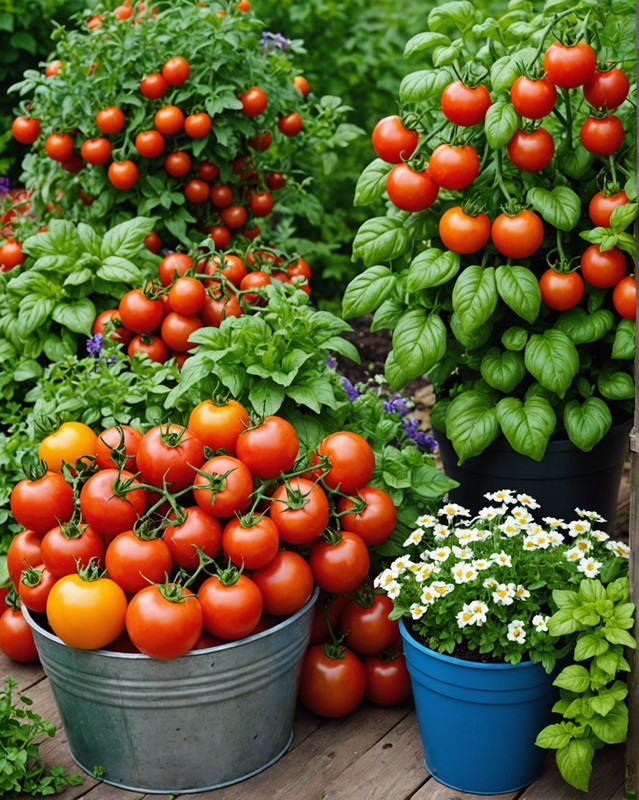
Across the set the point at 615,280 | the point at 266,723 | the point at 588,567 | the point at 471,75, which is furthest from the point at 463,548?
the point at 471,75

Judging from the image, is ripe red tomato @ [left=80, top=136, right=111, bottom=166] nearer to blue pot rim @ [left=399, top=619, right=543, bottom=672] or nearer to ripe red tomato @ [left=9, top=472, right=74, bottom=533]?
ripe red tomato @ [left=9, top=472, right=74, bottom=533]

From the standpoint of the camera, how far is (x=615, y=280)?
2443 mm

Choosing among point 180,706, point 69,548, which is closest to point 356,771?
point 180,706

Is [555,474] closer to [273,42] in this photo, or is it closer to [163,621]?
[163,621]

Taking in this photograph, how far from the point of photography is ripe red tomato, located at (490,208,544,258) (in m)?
2.42

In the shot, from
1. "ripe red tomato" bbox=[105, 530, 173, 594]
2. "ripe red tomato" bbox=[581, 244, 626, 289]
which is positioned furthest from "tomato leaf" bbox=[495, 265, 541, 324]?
"ripe red tomato" bbox=[105, 530, 173, 594]

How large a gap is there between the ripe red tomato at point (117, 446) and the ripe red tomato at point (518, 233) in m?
0.91

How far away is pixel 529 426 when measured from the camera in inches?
97.9

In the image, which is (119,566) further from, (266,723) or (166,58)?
(166,58)

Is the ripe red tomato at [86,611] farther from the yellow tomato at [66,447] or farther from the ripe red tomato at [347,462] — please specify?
the ripe red tomato at [347,462]

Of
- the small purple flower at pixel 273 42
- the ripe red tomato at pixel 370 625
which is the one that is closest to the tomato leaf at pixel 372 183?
the ripe red tomato at pixel 370 625

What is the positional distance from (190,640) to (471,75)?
1383 millimetres

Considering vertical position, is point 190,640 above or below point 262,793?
above

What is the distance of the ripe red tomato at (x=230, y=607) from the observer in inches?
82.4
